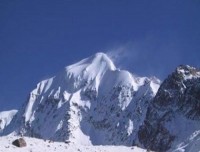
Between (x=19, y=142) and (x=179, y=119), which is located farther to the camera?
(x=179, y=119)

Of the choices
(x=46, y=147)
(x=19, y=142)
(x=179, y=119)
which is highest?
(x=179, y=119)

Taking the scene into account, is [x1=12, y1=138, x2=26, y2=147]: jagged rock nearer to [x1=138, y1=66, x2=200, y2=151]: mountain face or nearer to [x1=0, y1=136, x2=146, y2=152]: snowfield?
[x1=0, y1=136, x2=146, y2=152]: snowfield

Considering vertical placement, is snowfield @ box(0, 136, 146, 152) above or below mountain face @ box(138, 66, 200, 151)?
below

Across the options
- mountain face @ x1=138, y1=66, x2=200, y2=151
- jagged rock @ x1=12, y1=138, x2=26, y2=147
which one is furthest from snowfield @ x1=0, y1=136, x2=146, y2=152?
mountain face @ x1=138, y1=66, x2=200, y2=151

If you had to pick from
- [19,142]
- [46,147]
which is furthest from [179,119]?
[19,142]

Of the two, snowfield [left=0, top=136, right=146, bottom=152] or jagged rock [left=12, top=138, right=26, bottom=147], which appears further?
jagged rock [left=12, top=138, right=26, bottom=147]

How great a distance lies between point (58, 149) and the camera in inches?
1511

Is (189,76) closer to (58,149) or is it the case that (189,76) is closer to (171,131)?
(171,131)

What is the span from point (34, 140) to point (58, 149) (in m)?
2.58

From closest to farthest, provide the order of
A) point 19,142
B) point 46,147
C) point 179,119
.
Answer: point 19,142 < point 46,147 < point 179,119

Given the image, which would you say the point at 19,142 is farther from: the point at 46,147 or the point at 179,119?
the point at 179,119

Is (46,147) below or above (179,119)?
below

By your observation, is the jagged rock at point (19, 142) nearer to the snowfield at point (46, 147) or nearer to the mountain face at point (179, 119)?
the snowfield at point (46, 147)

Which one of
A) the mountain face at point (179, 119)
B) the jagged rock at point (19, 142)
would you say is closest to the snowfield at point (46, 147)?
the jagged rock at point (19, 142)
